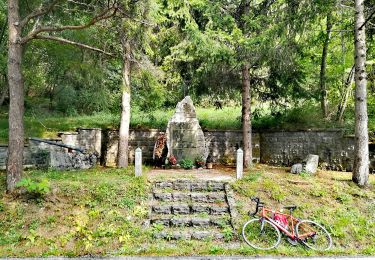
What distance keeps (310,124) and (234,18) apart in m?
Answer: 4.90

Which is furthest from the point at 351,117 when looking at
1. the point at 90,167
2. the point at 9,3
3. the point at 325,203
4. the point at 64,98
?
the point at 64,98

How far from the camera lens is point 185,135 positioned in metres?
12.1

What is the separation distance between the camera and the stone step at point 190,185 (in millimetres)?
8742

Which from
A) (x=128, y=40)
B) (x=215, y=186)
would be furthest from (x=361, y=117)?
(x=128, y=40)

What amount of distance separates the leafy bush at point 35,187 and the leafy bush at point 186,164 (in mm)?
5084

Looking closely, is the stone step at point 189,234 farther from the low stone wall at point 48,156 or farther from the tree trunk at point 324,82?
the tree trunk at point 324,82

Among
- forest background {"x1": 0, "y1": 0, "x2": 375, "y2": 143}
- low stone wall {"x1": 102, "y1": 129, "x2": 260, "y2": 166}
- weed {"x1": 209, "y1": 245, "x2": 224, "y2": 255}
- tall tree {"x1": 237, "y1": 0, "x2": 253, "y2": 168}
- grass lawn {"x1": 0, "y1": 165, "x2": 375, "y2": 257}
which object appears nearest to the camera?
weed {"x1": 209, "y1": 245, "x2": 224, "y2": 255}

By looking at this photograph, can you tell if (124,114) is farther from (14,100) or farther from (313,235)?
(313,235)

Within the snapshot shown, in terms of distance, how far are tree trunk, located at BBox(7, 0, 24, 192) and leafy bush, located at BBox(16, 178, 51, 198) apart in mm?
456

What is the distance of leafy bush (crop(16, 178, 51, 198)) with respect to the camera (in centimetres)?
722

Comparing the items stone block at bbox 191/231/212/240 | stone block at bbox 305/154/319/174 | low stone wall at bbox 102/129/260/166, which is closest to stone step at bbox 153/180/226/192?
stone block at bbox 191/231/212/240

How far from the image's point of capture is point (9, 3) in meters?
7.66

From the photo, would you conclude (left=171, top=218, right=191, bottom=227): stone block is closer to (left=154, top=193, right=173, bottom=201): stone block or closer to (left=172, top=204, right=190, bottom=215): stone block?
(left=172, top=204, right=190, bottom=215): stone block

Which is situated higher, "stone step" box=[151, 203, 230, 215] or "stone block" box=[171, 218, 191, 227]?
"stone step" box=[151, 203, 230, 215]
